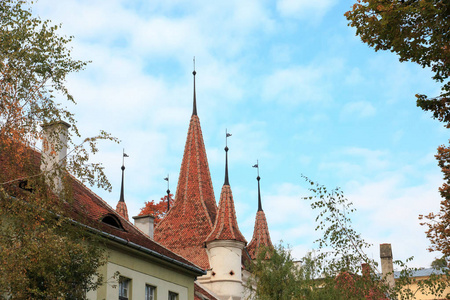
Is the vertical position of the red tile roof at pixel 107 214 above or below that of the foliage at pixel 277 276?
above

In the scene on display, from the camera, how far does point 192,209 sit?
47.3 metres

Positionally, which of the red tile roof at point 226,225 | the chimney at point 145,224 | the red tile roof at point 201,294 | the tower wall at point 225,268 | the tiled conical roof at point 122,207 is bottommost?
the red tile roof at point 201,294

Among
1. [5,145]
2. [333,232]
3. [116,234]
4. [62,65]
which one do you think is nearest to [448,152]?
[333,232]

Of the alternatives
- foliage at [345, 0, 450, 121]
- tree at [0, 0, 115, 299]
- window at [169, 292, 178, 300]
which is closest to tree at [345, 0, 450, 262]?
foliage at [345, 0, 450, 121]

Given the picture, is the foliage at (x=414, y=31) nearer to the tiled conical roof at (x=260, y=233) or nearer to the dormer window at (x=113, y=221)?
the dormer window at (x=113, y=221)

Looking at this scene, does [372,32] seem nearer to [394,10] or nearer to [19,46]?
[394,10]

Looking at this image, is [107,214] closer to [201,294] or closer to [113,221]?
[113,221]

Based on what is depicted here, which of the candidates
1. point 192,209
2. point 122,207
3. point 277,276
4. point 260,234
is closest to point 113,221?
point 277,276

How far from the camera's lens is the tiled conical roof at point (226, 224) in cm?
4300

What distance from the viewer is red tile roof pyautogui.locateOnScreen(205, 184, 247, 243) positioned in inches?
1693

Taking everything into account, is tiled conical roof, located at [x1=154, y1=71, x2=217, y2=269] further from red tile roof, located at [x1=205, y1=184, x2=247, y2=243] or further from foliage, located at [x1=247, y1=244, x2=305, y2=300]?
foliage, located at [x1=247, y1=244, x2=305, y2=300]

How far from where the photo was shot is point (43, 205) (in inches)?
628

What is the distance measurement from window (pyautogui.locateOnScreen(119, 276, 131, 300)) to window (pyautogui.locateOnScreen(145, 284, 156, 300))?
1222mm

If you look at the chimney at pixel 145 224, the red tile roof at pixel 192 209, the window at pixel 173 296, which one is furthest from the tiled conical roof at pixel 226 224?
the window at pixel 173 296
